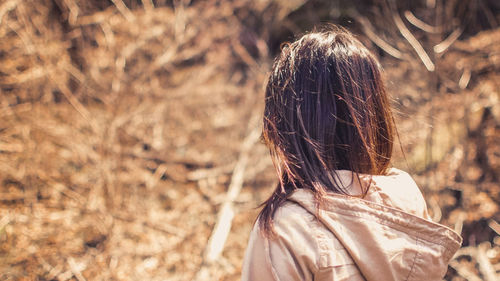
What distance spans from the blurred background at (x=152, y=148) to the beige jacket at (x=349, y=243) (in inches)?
72.8

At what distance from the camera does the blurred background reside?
3150 millimetres

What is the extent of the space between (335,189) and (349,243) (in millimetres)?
139

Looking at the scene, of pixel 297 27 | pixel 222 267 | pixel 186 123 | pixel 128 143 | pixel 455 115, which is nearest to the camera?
pixel 222 267

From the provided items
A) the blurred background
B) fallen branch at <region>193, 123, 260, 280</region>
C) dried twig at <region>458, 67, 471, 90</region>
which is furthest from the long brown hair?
dried twig at <region>458, 67, 471, 90</region>

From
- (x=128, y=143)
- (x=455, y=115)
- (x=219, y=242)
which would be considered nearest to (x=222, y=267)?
(x=219, y=242)

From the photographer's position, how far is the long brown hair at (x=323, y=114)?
1.02 metres

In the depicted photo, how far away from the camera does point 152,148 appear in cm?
460

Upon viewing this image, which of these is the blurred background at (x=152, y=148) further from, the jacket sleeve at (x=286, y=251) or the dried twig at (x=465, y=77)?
the jacket sleeve at (x=286, y=251)

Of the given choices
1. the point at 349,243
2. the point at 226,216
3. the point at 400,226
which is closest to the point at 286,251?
the point at 349,243

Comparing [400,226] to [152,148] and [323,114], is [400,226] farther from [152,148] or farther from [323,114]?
[152,148]

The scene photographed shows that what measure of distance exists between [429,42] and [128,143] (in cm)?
339

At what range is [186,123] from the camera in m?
5.31

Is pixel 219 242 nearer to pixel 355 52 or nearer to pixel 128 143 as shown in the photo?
pixel 128 143

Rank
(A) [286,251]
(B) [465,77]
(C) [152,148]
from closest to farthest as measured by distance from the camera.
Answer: (A) [286,251] → (B) [465,77] → (C) [152,148]
